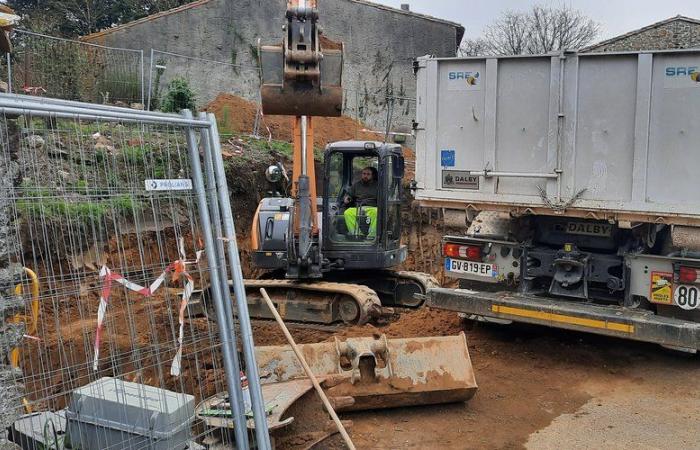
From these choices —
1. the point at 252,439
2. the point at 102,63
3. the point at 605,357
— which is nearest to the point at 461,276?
the point at 605,357

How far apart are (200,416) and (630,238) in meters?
4.65

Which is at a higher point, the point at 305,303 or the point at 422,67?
the point at 422,67

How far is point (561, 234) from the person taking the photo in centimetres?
725

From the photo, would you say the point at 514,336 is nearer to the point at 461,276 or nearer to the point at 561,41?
the point at 461,276

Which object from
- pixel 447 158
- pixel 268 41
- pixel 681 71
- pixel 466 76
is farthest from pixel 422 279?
pixel 268 41

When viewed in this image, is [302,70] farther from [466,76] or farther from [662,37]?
[662,37]

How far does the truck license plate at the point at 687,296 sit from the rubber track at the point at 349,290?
4.26 meters

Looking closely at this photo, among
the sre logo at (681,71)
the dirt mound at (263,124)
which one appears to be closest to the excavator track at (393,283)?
the sre logo at (681,71)

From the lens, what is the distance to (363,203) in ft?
33.5

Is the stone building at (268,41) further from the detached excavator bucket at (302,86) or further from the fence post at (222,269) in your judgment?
the fence post at (222,269)

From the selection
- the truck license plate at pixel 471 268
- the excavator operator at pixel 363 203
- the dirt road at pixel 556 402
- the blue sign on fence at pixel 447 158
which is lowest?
the dirt road at pixel 556 402

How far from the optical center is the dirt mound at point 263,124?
1741 cm

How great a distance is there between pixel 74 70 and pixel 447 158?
9.45 meters

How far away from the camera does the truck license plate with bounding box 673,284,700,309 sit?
252 inches
